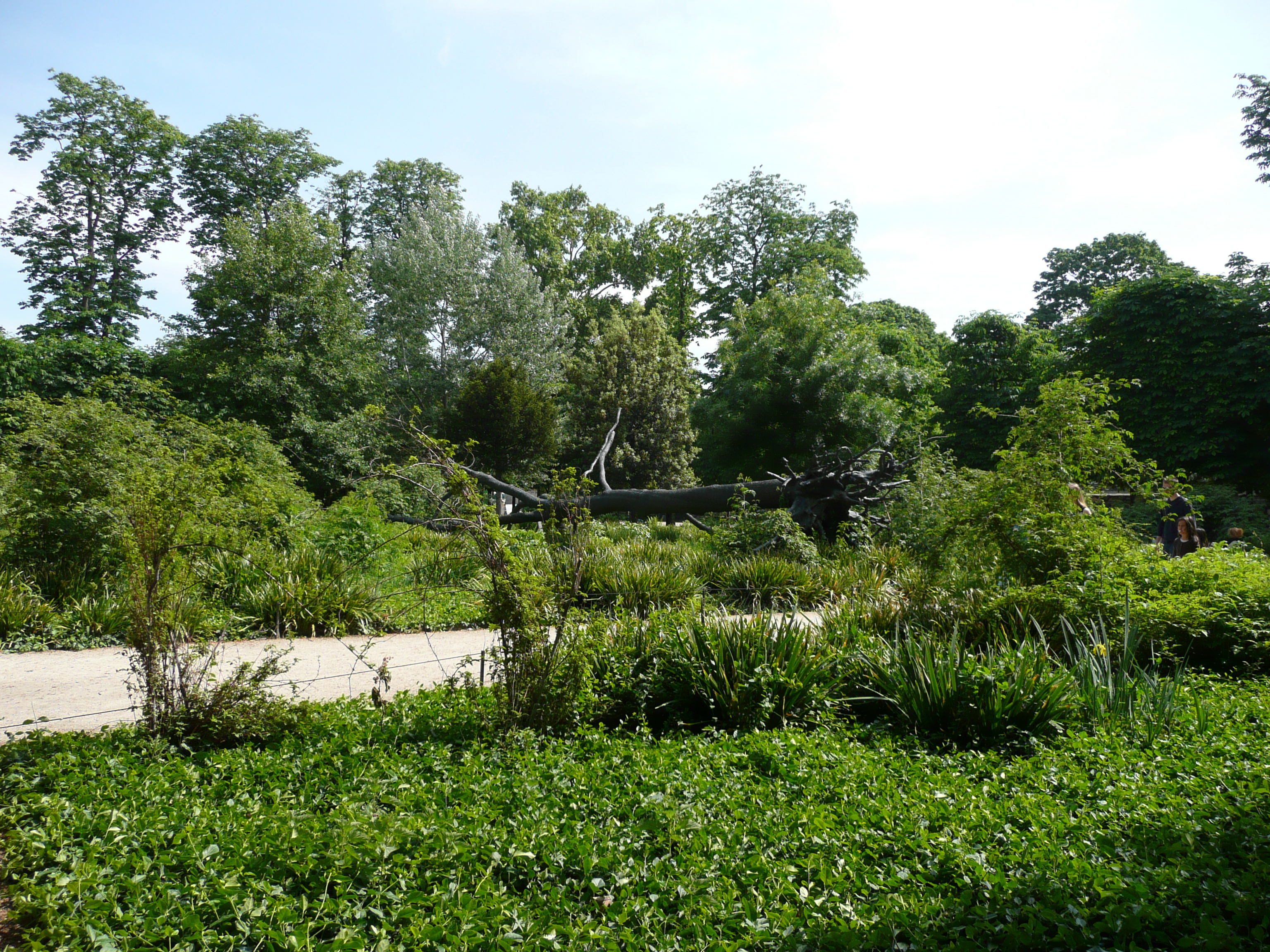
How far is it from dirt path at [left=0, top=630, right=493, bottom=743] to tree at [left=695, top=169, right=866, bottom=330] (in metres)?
24.9

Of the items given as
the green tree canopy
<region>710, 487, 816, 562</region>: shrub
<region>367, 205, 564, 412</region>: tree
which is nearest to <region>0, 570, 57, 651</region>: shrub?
the green tree canopy

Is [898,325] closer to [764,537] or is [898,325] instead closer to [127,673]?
[764,537]

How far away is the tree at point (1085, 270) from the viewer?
34.1m

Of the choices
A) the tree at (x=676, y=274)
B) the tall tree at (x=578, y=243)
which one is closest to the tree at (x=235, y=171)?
the tall tree at (x=578, y=243)

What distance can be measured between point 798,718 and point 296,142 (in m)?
31.7

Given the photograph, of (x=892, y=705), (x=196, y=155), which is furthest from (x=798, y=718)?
(x=196, y=155)

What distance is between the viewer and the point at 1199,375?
69.2 feet

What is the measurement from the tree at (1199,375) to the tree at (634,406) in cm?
1359

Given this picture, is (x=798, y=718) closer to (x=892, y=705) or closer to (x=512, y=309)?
(x=892, y=705)

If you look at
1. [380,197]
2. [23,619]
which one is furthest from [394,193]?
[23,619]

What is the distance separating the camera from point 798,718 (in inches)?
→ 181

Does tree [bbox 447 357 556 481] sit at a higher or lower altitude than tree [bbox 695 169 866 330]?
lower

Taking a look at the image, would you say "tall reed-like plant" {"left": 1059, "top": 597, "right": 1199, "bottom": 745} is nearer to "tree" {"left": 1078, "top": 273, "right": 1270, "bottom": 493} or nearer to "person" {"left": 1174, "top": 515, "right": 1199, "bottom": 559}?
"person" {"left": 1174, "top": 515, "right": 1199, "bottom": 559}

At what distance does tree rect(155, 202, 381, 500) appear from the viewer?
830 inches
